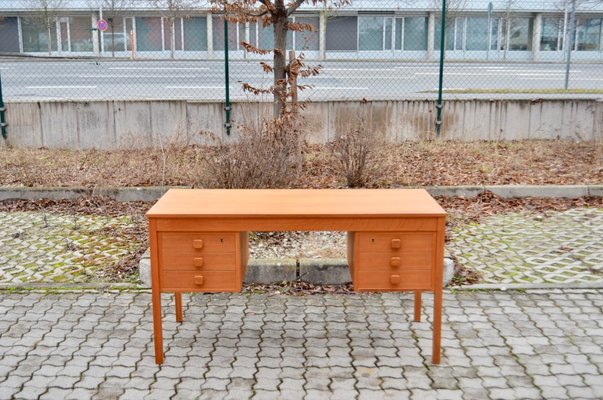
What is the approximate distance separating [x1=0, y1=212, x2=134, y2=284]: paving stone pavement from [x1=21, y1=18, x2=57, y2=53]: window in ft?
91.6

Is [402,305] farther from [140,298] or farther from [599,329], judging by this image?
[140,298]

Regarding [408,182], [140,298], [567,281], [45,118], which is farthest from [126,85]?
[567,281]

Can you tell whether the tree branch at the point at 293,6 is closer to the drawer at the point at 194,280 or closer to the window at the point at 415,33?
the drawer at the point at 194,280

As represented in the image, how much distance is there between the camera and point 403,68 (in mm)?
19469

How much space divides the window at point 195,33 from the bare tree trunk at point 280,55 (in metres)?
14.5

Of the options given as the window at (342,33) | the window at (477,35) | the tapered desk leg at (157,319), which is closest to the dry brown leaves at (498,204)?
the tapered desk leg at (157,319)

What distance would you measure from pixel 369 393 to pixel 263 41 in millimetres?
22113

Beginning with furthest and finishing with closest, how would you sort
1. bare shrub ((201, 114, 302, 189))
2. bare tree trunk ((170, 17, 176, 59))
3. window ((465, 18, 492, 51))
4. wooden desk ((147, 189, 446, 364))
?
1. window ((465, 18, 492, 51))
2. bare tree trunk ((170, 17, 176, 59))
3. bare shrub ((201, 114, 302, 189))
4. wooden desk ((147, 189, 446, 364))

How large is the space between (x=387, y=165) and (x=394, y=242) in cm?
463

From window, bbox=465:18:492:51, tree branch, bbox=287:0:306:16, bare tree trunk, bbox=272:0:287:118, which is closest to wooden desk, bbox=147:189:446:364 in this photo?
bare tree trunk, bbox=272:0:287:118

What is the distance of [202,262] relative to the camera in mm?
4215

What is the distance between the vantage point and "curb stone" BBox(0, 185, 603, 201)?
8227mm

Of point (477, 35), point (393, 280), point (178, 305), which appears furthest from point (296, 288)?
point (477, 35)

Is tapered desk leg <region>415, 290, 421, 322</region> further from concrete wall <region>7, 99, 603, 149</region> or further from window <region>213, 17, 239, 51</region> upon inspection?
concrete wall <region>7, 99, 603, 149</region>
